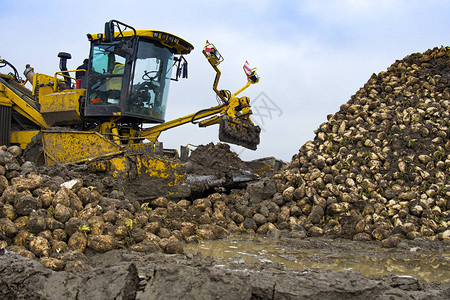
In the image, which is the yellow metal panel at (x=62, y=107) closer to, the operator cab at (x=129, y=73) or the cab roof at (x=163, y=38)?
the operator cab at (x=129, y=73)

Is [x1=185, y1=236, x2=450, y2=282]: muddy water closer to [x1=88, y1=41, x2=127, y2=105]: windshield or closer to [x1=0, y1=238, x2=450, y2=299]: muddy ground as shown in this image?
[x1=0, y1=238, x2=450, y2=299]: muddy ground

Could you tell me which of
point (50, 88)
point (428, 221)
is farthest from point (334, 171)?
point (50, 88)

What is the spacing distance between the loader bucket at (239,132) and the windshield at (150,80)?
1309 mm

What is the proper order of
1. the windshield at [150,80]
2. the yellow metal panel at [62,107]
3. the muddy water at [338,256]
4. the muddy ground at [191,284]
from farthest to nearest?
the yellow metal panel at [62,107], the windshield at [150,80], the muddy water at [338,256], the muddy ground at [191,284]

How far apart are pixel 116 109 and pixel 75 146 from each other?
1010 millimetres

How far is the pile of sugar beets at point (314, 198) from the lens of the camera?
4.43 m

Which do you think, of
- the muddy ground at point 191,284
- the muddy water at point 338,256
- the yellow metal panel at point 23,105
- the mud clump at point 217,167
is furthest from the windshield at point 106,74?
the muddy ground at point 191,284

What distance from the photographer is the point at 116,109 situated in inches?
304

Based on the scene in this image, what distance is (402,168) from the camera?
22.6 feet

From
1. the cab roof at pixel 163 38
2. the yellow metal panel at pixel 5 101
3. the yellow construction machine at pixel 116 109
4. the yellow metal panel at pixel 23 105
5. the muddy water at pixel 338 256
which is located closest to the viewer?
the muddy water at pixel 338 256

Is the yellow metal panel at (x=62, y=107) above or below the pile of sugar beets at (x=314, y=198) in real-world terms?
above

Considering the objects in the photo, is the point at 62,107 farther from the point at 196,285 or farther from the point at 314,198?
the point at 196,285

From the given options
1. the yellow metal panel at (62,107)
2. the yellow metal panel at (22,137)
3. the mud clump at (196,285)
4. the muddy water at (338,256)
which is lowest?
the muddy water at (338,256)

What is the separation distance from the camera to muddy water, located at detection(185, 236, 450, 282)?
14.5 feet
